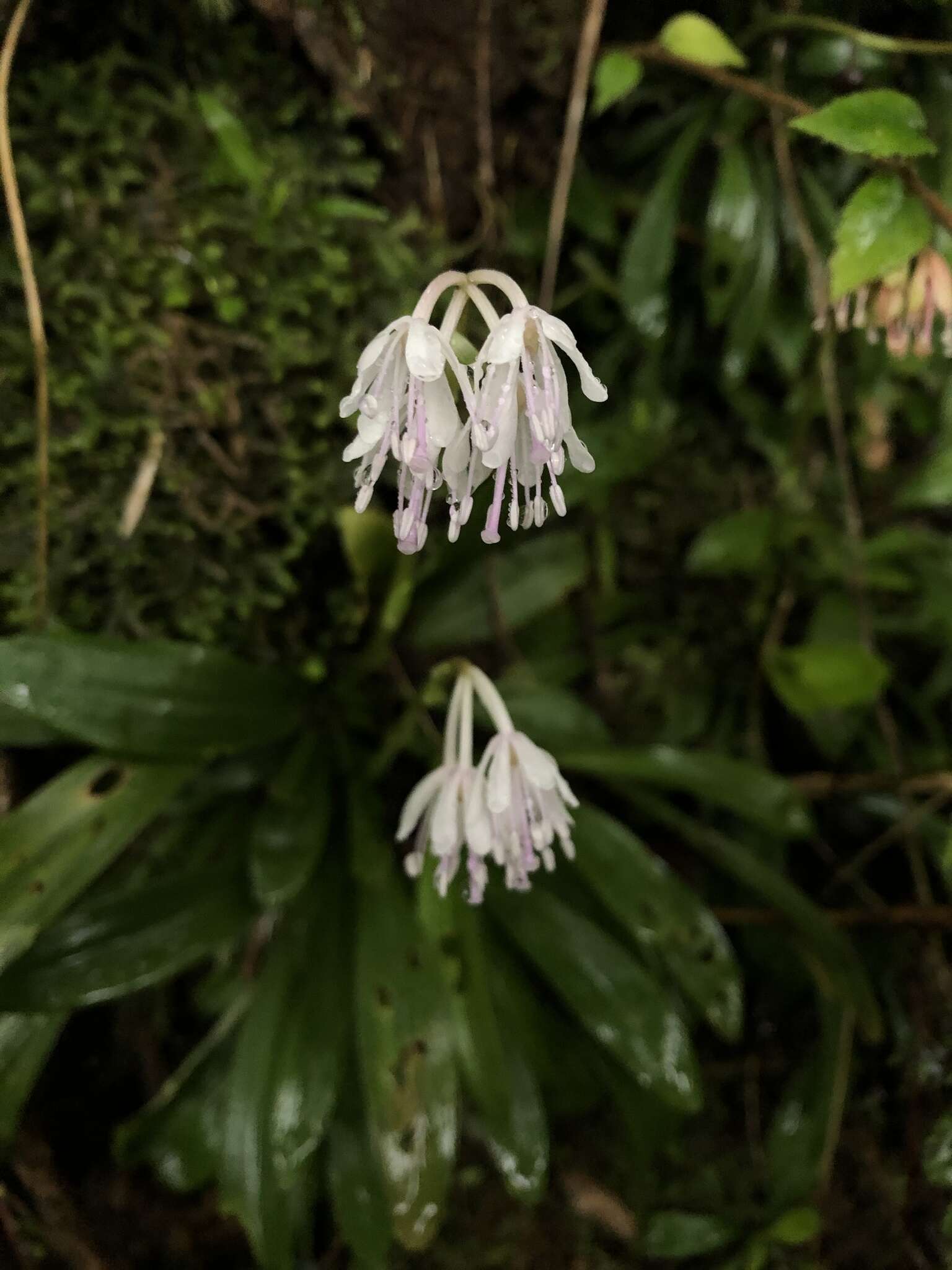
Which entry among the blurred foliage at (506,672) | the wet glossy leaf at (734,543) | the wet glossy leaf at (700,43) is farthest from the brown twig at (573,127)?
the wet glossy leaf at (734,543)

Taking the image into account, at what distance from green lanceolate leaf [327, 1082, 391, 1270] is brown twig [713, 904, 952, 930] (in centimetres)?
65

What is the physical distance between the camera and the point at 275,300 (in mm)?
1153

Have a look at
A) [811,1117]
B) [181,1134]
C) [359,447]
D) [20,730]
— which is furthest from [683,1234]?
[359,447]

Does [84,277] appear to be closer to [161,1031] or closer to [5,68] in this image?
[5,68]

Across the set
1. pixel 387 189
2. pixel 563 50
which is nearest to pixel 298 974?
pixel 387 189

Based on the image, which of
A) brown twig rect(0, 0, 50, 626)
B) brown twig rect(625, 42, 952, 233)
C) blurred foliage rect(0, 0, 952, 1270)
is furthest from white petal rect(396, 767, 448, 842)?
brown twig rect(625, 42, 952, 233)

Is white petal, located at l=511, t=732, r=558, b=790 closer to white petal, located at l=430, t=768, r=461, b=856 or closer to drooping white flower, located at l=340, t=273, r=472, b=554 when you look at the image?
white petal, located at l=430, t=768, r=461, b=856

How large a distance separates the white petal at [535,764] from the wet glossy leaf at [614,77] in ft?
2.96

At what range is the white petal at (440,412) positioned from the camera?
0.66 m

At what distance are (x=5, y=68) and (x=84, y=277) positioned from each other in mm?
229

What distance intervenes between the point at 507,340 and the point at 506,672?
80 centimetres

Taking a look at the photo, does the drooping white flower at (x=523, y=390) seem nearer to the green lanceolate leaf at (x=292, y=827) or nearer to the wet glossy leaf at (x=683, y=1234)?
the green lanceolate leaf at (x=292, y=827)

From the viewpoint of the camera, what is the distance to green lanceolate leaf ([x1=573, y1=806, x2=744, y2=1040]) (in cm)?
117

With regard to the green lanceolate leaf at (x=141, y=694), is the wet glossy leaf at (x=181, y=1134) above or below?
below
